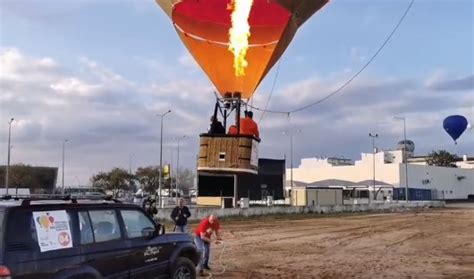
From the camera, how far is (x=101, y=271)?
904 centimetres

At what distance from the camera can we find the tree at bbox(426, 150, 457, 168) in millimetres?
141000

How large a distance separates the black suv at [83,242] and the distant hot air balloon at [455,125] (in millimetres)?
35557

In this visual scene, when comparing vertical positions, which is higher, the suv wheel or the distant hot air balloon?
the distant hot air balloon

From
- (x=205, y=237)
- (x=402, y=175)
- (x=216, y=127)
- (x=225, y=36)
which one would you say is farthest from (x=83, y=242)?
(x=402, y=175)

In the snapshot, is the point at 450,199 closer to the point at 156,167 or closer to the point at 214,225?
the point at 156,167

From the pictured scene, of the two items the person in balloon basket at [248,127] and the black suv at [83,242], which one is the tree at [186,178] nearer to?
the person in balloon basket at [248,127]

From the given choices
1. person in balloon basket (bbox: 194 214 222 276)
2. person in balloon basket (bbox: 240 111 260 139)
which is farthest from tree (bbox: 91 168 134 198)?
person in balloon basket (bbox: 194 214 222 276)

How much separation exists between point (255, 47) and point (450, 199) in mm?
97647

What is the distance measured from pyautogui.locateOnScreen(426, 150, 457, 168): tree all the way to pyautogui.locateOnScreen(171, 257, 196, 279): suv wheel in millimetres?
137839

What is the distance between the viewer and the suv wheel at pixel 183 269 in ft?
35.8

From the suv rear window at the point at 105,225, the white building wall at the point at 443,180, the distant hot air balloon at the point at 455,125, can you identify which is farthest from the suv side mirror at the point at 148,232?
the white building wall at the point at 443,180

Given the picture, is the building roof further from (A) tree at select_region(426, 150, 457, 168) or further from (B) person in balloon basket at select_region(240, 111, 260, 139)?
Result: (B) person in balloon basket at select_region(240, 111, 260, 139)

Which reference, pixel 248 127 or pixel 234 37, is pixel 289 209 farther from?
pixel 248 127

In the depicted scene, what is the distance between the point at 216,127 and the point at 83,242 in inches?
751
